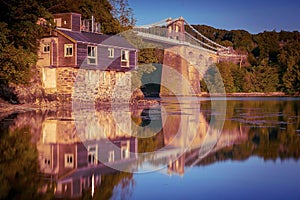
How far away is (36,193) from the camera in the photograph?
19.0 feet

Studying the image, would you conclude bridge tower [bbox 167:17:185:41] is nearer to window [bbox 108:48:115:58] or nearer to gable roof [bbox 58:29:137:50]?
gable roof [bbox 58:29:137:50]

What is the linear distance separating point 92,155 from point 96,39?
18742mm

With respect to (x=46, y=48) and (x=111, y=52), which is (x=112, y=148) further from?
(x=111, y=52)

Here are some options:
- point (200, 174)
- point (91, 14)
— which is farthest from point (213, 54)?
point (200, 174)

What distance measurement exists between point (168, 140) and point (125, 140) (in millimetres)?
1186

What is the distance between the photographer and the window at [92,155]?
26.3ft

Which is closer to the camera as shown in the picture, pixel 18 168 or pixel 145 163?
pixel 18 168

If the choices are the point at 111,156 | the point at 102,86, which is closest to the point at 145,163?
the point at 111,156

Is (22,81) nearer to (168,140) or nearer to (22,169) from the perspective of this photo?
(168,140)

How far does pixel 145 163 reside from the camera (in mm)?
8312

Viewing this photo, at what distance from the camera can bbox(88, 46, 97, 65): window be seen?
25.9 metres

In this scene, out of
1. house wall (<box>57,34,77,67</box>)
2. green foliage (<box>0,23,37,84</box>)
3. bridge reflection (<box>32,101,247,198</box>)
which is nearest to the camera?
bridge reflection (<box>32,101,247,198</box>)

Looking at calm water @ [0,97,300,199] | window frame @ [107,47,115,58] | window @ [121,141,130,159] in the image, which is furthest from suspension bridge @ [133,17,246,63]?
window @ [121,141,130,159]

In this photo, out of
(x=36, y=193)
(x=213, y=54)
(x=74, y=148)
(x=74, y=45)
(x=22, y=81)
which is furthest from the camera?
(x=213, y=54)
